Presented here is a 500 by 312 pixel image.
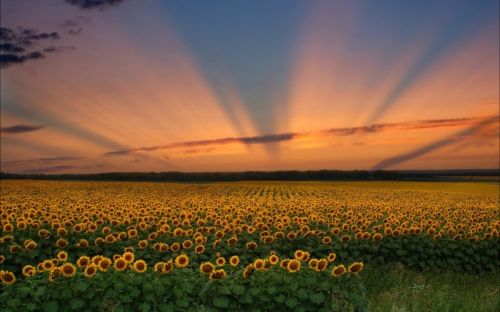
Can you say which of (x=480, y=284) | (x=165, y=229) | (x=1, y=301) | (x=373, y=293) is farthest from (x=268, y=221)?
(x=1, y=301)

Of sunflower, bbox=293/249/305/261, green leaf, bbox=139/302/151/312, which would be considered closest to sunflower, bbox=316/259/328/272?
sunflower, bbox=293/249/305/261

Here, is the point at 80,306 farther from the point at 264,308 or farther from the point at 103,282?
the point at 264,308

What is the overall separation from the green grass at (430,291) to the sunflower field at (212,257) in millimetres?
526

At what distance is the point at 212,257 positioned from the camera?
416 inches

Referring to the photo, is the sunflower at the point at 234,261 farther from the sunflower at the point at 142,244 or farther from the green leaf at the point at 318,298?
the sunflower at the point at 142,244

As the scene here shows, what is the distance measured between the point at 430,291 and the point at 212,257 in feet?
15.9

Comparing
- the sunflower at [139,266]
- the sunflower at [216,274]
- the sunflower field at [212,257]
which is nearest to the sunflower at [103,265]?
the sunflower field at [212,257]

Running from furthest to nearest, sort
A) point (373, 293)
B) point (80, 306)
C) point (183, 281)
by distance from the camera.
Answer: point (373, 293)
point (183, 281)
point (80, 306)

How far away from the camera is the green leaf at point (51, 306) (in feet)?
21.4

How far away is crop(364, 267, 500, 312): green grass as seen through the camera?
9.05 metres

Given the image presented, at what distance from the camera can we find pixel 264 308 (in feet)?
22.3

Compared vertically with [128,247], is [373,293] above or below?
below

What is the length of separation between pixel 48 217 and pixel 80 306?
8368 millimetres

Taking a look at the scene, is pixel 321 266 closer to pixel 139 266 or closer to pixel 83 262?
pixel 139 266
